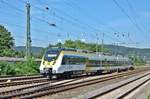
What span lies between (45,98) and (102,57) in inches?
1537

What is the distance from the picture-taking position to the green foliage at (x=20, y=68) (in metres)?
46.7

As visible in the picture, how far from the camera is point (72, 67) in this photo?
1609 inches

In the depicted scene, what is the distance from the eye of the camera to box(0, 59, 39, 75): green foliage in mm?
46688

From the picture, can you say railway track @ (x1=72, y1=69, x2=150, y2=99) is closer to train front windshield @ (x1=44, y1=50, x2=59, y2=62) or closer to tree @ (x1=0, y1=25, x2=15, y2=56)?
train front windshield @ (x1=44, y1=50, x2=59, y2=62)

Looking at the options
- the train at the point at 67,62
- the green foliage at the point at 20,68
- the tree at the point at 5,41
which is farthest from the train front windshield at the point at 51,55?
the tree at the point at 5,41

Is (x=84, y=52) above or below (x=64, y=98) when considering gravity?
above

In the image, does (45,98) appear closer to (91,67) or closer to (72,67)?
(72,67)

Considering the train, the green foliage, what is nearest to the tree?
the green foliage

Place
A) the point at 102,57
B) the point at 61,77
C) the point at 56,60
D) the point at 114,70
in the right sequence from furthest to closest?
1. the point at 114,70
2. the point at 102,57
3. the point at 61,77
4. the point at 56,60

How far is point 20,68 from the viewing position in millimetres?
51594

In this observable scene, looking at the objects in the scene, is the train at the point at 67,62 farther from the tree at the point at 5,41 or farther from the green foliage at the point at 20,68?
the tree at the point at 5,41

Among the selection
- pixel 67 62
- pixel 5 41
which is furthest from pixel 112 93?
pixel 5 41

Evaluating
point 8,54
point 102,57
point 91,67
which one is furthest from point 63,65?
point 8,54

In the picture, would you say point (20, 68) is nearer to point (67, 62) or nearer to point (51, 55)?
point (67, 62)
